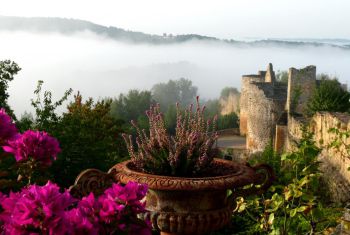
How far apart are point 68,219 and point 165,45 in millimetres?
121638

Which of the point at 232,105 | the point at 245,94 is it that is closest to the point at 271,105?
the point at 245,94

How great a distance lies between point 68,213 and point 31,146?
40.7 inches

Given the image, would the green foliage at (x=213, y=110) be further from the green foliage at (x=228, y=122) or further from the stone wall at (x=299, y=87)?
the stone wall at (x=299, y=87)

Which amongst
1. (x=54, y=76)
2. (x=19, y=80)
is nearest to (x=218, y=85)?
(x=54, y=76)

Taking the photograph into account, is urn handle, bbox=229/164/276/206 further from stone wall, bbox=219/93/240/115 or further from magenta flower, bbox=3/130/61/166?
stone wall, bbox=219/93/240/115

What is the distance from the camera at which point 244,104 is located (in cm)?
2681

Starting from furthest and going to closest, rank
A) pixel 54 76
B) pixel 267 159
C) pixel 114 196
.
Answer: pixel 54 76
pixel 267 159
pixel 114 196

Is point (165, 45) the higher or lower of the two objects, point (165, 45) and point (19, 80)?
the higher

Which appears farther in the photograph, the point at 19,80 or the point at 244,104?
the point at 19,80

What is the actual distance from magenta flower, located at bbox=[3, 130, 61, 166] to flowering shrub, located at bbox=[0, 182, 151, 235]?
74 cm

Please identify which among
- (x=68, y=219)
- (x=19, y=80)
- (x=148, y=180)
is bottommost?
(x=19, y=80)

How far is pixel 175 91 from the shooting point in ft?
281

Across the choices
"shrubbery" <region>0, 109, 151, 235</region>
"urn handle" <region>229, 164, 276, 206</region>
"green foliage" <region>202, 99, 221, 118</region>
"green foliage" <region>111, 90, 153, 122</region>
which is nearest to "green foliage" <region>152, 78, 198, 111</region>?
"green foliage" <region>202, 99, 221, 118</region>

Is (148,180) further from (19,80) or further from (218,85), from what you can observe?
(19,80)
